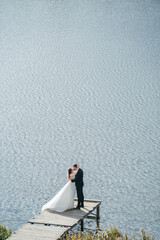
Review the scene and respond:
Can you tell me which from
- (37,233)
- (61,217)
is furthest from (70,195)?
(37,233)

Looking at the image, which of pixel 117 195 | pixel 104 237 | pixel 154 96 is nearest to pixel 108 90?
pixel 154 96

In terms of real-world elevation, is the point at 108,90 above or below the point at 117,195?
above

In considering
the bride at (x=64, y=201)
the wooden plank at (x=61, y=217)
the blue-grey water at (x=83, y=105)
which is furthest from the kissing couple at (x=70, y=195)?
the blue-grey water at (x=83, y=105)

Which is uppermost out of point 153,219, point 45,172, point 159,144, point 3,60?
point 3,60

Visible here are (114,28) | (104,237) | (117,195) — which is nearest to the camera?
(104,237)

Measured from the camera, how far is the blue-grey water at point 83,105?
9562 millimetres

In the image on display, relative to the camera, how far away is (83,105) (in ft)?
55.9

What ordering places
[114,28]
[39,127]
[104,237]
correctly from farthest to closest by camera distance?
[114,28], [39,127], [104,237]

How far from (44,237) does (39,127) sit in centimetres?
990

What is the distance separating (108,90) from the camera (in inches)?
720

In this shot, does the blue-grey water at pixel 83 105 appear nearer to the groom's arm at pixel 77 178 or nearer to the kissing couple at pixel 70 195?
the kissing couple at pixel 70 195

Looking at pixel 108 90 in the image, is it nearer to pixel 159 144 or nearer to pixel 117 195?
pixel 159 144

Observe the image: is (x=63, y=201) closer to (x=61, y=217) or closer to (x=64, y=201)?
(x=64, y=201)

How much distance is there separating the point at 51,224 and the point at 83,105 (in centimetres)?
1128
